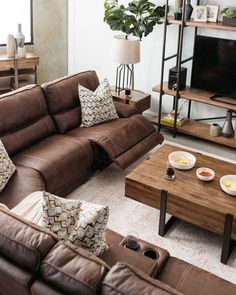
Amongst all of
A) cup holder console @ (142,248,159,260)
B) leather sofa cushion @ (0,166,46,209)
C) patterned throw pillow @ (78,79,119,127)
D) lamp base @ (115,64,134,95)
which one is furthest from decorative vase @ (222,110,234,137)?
cup holder console @ (142,248,159,260)

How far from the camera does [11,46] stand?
17.8 feet

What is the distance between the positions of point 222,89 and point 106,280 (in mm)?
3514

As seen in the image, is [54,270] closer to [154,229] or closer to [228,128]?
[154,229]

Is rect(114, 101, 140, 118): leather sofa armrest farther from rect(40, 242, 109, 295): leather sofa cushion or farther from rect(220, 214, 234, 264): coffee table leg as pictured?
rect(40, 242, 109, 295): leather sofa cushion

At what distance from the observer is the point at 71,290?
1.77m

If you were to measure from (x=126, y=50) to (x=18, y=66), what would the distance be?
152 centimetres

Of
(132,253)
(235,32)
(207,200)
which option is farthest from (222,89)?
(132,253)

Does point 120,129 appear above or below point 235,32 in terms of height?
below

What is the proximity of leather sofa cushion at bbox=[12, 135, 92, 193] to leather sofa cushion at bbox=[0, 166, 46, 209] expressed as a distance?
82mm

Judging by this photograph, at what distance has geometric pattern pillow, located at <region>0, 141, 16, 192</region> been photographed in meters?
3.19

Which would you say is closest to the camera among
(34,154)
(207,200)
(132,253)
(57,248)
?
(57,248)

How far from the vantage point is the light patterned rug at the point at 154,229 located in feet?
10.4

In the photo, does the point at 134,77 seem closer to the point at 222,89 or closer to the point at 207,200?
the point at 222,89

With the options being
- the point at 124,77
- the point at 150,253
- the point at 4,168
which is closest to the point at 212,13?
the point at 124,77
